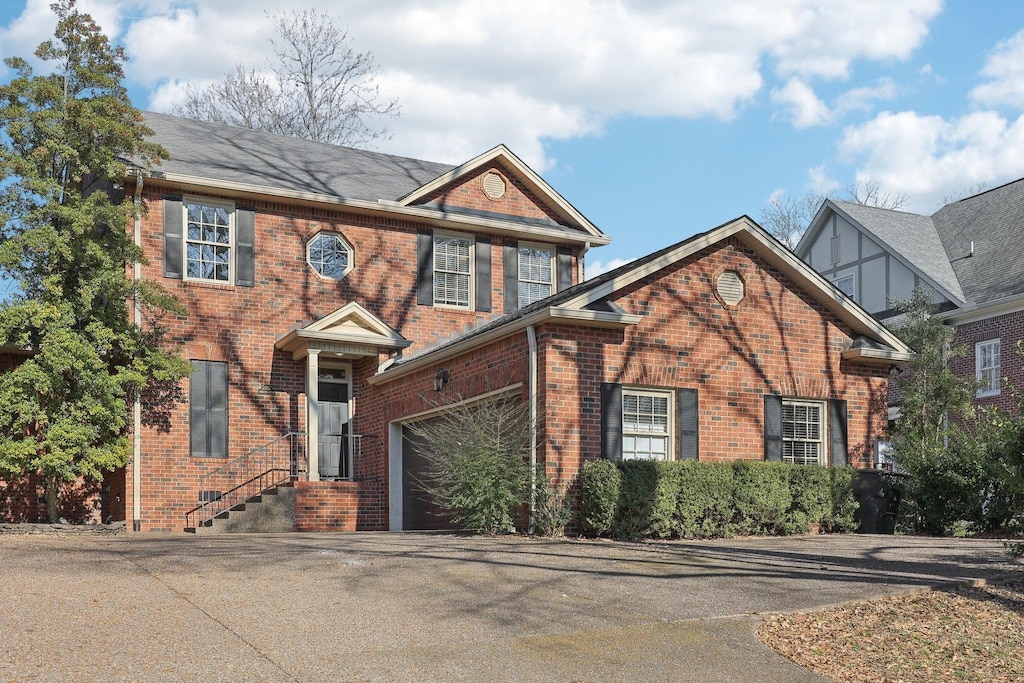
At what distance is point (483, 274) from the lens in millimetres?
22922

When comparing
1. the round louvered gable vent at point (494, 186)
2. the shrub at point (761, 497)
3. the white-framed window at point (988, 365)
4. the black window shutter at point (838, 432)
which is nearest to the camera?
the shrub at point (761, 497)

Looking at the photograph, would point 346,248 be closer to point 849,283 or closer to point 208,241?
point 208,241

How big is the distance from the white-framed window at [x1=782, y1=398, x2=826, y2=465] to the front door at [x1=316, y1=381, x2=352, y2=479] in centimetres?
831

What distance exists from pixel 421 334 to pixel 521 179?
13.8 feet

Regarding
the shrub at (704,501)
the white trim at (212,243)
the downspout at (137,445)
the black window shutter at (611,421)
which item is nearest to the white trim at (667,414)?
the black window shutter at (611,421)

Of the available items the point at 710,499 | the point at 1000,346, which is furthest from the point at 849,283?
the point at 710,499

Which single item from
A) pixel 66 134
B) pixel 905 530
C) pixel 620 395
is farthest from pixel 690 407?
pixel 66 134

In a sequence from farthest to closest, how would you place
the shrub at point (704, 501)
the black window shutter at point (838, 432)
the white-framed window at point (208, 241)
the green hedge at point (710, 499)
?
the white-framed window at point (208, 241) → the black window shutter at point (838, 432) → the shrub at point (704, 501) → the green hedge at point (710, 499)

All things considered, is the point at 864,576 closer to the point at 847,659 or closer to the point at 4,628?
the point at 847,659

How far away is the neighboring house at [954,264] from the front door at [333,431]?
14143 millimetres

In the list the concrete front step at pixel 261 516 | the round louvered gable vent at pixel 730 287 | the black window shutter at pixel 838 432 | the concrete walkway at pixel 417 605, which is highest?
the round louvered gable vent at pixel 730 287

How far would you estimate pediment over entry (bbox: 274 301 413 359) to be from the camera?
2006 cm

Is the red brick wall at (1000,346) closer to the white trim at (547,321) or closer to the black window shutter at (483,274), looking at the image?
the black window shutter at (483,274)

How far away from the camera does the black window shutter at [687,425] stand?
16.4 metres
